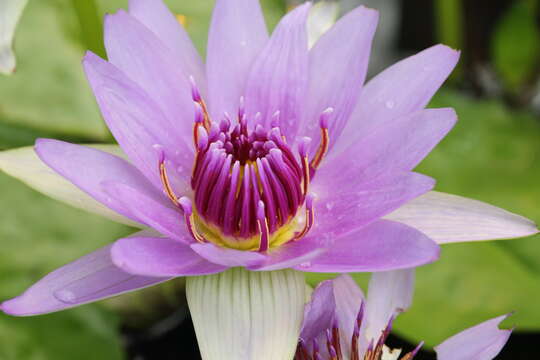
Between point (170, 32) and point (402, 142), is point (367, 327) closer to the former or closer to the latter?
point (402, 142)

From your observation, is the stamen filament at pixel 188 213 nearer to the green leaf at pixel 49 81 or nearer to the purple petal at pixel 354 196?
the purple petal at pixel 354 196

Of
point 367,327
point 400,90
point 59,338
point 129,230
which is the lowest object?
point 59,338

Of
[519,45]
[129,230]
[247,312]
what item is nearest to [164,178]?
[247,312]

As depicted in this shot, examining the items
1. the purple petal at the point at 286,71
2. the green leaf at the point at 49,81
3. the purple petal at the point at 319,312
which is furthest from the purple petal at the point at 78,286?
the green leaf at the point at 49,81

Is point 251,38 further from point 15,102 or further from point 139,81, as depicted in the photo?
point 15,102

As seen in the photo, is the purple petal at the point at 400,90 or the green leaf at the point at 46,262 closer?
the purple petal at the point at 400,90
